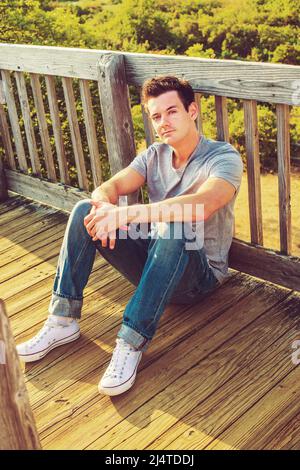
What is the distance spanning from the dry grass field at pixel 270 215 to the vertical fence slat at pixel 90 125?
375cm

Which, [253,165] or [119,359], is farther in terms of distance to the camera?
[253,165]

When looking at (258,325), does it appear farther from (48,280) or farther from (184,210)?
(48,280)

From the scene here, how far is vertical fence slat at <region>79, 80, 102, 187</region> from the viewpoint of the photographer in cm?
374

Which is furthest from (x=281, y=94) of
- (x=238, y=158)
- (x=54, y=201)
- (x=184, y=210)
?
(x=54, y=201)

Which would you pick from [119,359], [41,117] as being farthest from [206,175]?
[41,117]

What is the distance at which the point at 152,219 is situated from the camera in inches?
111

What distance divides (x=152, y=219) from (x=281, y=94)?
748 mm

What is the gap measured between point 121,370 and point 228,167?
0.98 metres

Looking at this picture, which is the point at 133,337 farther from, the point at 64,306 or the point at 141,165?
the point at 141,165

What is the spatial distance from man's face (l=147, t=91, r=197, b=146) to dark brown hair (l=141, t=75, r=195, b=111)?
0.02m

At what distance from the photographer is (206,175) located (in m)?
2.95

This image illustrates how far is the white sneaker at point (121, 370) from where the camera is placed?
2.67m

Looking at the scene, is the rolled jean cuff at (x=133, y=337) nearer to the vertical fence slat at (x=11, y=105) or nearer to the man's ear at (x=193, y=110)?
the man's ear at (x=193, y=110)

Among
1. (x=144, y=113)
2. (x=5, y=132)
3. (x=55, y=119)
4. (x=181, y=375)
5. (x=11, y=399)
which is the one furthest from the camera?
(x=5, y=132)
